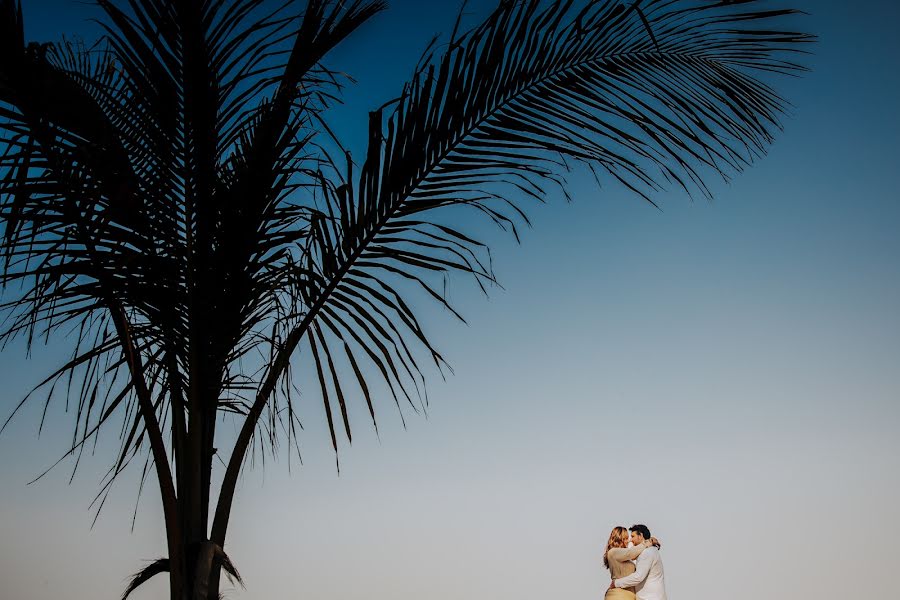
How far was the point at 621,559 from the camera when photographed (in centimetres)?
576

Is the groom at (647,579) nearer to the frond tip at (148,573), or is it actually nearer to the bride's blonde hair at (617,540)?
the bride's blonde hair at (617,540)

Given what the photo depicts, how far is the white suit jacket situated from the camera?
559 cm

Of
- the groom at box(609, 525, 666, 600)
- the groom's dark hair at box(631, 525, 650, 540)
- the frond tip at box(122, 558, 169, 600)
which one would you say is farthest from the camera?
the groom's dark hair at box(631, 525, 650, 540)

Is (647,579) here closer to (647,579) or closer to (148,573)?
(647,579)

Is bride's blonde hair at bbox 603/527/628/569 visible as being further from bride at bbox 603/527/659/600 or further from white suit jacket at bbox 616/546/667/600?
white suit jacket at bbox 616/546/667/600

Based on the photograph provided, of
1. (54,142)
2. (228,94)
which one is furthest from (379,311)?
(54,142)

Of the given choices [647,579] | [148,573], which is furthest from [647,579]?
[148,573]

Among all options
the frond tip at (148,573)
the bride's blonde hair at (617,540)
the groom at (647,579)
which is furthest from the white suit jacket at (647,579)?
the frond tip at (148,573)

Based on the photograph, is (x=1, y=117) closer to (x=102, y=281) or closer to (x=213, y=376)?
(x=102, y=281)

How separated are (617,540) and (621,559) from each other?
0.23 meters

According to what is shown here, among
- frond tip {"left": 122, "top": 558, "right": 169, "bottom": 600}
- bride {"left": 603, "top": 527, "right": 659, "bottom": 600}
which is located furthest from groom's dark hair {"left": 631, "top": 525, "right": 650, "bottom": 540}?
frond tip {"left": 122, "top": 558, "right": 169, "bottom": 600}

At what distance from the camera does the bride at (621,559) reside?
563cm

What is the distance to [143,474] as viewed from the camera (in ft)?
8.06

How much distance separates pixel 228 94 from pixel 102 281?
2.34 ft
